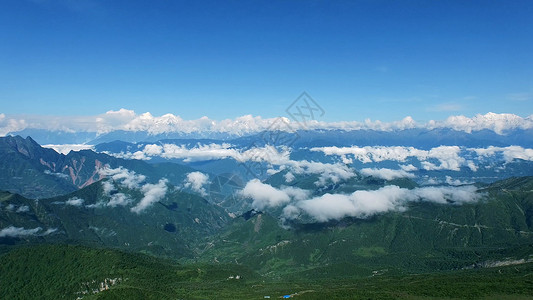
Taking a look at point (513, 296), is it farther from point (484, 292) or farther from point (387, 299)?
point (387, 299)

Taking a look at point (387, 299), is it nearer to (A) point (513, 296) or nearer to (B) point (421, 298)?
(B) point (421, 298)

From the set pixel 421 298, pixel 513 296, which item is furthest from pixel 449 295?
pixel 513 296

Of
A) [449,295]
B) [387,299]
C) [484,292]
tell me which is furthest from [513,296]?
[387,299]

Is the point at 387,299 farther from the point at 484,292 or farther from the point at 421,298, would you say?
the point at 484,292

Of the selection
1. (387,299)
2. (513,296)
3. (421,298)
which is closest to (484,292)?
(513,296)

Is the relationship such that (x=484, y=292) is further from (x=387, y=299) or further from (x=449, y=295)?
(x=387, y=299)

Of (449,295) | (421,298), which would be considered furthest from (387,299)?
(449,295)
